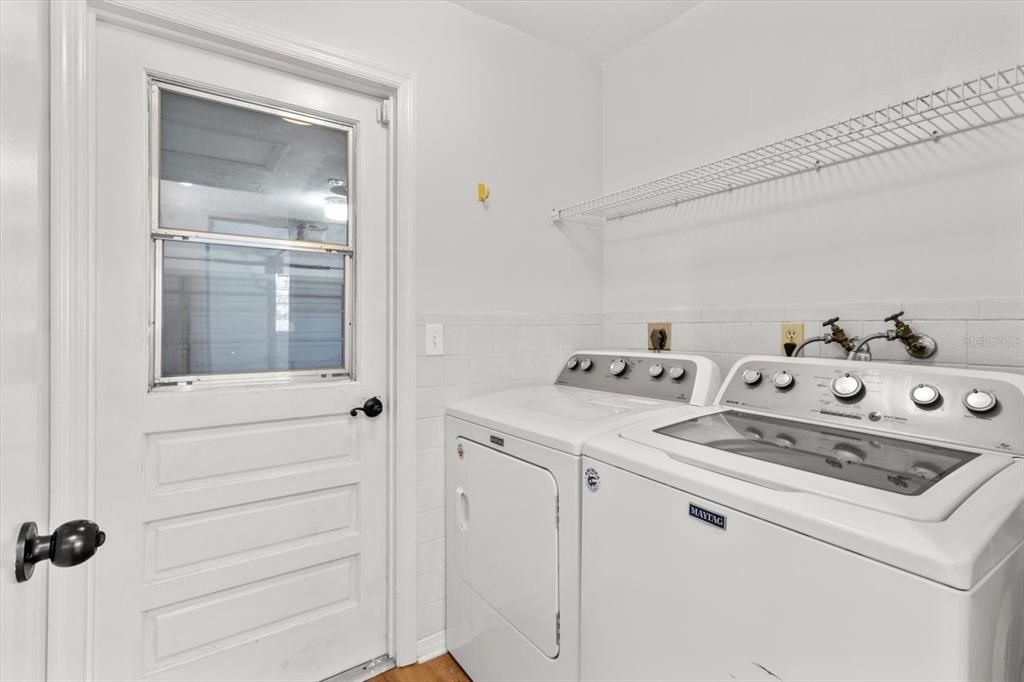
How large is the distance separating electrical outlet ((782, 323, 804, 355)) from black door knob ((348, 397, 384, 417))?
141 cm

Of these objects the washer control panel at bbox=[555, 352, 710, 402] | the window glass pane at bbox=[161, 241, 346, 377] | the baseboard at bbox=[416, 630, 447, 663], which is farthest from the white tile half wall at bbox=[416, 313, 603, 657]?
the window glass pane at bbox=[161, 241, 346, 377]

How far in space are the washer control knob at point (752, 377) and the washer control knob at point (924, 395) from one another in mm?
375

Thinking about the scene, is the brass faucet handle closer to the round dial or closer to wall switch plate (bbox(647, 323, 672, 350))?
the round dial

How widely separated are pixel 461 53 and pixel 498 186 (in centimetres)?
52

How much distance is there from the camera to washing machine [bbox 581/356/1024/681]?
0.67 metres

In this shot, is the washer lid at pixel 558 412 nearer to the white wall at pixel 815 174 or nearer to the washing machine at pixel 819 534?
the washing machine at pixel 819 534

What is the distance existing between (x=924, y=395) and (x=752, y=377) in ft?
1.37

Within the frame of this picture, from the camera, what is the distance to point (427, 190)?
178 cm

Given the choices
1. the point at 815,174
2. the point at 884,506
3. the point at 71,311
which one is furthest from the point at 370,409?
the point at 815,174

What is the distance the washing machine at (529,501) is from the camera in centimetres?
128

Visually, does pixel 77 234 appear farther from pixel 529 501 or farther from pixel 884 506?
pixel 884 506

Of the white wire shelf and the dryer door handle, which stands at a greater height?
the white wire shelf

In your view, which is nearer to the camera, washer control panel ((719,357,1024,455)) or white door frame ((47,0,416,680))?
washer control panel ((719,357,1024,455))

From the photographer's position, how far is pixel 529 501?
4.51 ft
